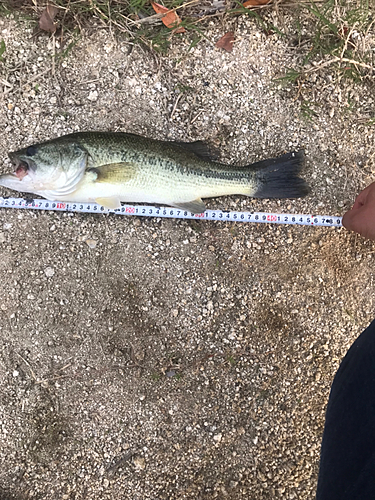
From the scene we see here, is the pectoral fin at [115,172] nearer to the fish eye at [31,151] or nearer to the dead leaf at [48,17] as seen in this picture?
the fish eye at [31,151]

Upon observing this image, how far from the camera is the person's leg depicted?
230cm

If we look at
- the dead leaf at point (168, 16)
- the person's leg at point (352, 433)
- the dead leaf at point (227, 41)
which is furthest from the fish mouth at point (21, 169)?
the person's leg at point (352, 433)

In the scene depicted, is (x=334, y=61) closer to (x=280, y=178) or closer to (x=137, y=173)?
(x=280, y=178)

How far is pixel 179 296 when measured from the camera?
365 centimetres

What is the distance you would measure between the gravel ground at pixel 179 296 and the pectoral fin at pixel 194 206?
0.26 meters

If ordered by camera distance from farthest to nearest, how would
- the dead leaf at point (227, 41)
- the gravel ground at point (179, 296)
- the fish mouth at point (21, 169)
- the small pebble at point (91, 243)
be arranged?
the dead leaf at point (227, 41)
the small pebble at point (91, 243)
the gravel ground at point (179, 296)
the fish mouth at point (21, 169)

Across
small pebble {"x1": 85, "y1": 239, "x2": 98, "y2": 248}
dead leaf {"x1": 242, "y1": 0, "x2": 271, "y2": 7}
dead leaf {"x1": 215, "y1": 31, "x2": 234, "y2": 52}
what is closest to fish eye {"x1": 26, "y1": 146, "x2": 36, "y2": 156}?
small pebble {"x1": 85, "y1": 239, "x2": 98, "y2": 248}

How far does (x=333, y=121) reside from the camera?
3797mm

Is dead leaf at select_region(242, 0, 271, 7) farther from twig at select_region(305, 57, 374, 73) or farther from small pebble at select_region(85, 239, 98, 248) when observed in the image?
small pebble at select_region(85, 239, 98, 248)

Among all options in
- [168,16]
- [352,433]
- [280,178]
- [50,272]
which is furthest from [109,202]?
[352,433]

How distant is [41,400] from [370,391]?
2.94m

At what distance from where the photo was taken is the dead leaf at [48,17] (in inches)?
142

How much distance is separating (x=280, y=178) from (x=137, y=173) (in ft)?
4.52

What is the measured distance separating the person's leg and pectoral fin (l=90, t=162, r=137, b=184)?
2376 millimetres
